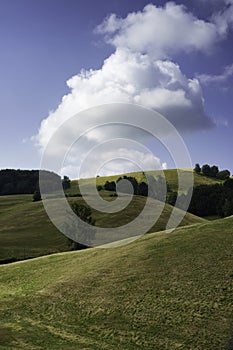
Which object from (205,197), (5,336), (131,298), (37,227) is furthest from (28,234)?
(205,197)

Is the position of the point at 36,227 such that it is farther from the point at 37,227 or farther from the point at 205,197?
the point at 205,197

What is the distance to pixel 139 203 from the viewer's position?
115 meters

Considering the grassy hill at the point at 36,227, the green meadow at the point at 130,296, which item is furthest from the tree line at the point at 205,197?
the green meadow at the point at 130,296

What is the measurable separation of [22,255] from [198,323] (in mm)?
46905

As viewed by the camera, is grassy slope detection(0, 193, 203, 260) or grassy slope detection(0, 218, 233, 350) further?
grassy slope detection(0, 193, 203, 260)

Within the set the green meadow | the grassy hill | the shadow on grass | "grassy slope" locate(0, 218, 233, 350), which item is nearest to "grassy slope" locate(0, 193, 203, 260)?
the grassy hill

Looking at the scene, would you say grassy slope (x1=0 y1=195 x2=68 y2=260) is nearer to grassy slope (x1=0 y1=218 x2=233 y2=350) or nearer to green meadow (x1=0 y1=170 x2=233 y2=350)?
green meadow (x1=0 y1=170 x2=233 y2=350)

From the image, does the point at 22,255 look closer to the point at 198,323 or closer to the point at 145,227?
the point at 145,227

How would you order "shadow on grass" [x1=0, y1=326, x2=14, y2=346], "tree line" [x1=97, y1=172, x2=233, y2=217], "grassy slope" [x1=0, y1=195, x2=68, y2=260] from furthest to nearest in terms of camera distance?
"tree line" [x1=97, y1=172, x2=233, y2=217], "grassy slope" [x1=0, y1=195, x2=68, y2=260], "shadow on grass" [x1=0, y1=326, x2=14, y2=346]

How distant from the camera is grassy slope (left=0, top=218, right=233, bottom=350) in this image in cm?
2808

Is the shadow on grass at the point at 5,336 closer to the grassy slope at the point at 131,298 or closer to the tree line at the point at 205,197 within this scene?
the grassy slope at the point at 131,298

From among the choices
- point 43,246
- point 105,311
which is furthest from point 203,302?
point 43,246

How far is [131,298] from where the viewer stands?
3519 centimetres

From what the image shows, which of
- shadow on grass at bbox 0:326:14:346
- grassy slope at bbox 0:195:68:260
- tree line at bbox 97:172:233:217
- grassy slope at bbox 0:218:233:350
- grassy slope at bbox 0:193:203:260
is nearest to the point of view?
shadow on grass at bbox 0:326:14:346
